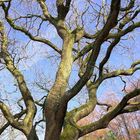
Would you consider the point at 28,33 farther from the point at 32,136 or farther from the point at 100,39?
the point at 100,39

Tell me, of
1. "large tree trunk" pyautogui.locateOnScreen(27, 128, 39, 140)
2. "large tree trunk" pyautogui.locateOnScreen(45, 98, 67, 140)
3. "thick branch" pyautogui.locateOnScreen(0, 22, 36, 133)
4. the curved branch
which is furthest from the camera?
the curved branch

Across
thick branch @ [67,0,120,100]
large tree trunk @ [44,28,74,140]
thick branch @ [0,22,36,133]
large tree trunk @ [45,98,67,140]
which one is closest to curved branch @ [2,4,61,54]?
thick branch @ [0,22,36,133]

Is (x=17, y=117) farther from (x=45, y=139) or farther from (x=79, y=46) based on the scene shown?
(x=79, y=46)

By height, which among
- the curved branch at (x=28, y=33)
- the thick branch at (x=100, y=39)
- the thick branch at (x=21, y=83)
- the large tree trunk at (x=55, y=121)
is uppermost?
the curved branch at (x=28, y=33)

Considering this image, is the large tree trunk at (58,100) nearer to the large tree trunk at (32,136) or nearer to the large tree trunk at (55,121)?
the large tree trunk at (55,121)


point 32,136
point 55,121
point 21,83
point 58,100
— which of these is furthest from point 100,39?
point 21,83

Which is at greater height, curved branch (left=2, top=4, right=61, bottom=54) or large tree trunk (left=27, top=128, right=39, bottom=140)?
curved branch (left=2, top=4, right=61, bottom=54)

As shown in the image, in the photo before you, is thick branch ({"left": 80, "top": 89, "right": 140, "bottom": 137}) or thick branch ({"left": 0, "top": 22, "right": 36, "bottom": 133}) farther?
thick branch ({"left": 0, "top": 22, "right": 36, "bottom": 133})

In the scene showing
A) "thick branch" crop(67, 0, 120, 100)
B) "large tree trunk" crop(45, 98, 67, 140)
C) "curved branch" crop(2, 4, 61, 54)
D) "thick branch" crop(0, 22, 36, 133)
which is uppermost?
"curved branch" crop(2, 4, 61, 54)

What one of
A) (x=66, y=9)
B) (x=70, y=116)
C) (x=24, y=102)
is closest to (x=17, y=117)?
(x=24, y=102)

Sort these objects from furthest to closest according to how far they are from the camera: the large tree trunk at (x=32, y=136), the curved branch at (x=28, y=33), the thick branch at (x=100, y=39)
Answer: the curved branch at (x=28, y=33), the large tree trunk at (x=32, y=136), the thick branch at (x=100, y=39)

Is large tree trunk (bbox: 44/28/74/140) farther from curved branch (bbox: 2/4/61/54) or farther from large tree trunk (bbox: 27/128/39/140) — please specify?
curved branch (bbox: 2/4/61/54)

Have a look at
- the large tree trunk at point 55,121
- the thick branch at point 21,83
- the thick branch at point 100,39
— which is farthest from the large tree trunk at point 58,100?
the thick branch at point 21,83

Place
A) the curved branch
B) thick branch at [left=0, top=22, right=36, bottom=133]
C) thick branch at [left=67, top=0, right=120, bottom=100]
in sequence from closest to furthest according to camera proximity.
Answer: thick branch at [left=67, top=0, right=120, bottom=100] < thick branch at [left=0, top=22, right=36, bottom=133] < the curved branch
